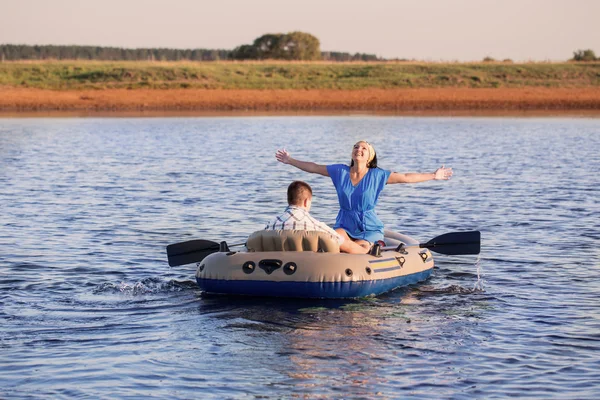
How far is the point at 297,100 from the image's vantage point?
50.7 m

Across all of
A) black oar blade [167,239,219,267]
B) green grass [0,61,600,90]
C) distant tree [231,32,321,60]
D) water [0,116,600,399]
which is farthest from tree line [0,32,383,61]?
black oar blade [167,239,219,267]

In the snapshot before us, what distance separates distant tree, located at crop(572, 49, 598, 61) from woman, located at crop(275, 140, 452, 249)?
62.0 m

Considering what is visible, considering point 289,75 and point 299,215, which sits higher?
point 289,75

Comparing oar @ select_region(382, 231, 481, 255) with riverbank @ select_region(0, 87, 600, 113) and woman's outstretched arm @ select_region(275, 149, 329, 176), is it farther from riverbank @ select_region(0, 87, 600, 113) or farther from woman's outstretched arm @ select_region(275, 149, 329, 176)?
riverbank @ select_region(0, 87, 600, 113)

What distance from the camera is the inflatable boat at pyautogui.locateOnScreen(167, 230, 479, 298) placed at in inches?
390

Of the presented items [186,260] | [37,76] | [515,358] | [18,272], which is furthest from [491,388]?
[37,76]

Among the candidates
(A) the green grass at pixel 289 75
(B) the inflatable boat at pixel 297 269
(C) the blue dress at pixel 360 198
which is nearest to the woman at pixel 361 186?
(C) the blue dress at pixel 360 198

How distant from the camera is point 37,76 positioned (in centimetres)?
5472

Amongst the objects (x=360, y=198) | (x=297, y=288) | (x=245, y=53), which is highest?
(x=245, y=53)

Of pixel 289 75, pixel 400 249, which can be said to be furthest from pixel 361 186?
pixel 289 75

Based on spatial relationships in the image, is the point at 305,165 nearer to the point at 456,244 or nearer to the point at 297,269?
the point at 297,269

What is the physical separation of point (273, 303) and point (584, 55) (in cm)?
6481

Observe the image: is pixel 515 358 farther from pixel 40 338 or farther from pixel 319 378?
pixel 40 338

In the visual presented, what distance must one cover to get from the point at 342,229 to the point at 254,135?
25.6m
